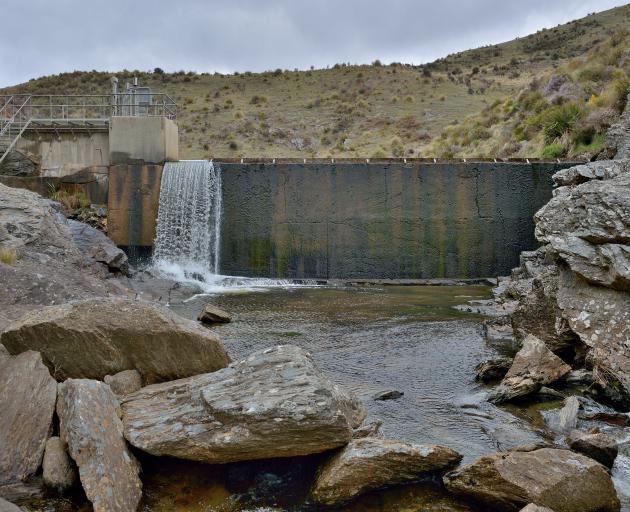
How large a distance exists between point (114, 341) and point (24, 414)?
3.28 feet

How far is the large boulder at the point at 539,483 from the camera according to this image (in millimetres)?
4000

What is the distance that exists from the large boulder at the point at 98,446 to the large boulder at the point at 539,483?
2.25 metres

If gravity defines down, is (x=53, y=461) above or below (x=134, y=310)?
below

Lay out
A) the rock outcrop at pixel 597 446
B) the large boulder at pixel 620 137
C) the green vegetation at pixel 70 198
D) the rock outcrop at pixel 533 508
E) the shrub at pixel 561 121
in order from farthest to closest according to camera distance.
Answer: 1. the shrub at pixel 561 121
2. the green vegetation at pixel 70 198
3. the large boulder at pixel 620 137
4. the rock outcrop at pixel 597 446
5. the rock outcrop at pixel 533 508

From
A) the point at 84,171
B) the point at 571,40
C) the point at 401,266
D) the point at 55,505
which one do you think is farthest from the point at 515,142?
the point at 571,40

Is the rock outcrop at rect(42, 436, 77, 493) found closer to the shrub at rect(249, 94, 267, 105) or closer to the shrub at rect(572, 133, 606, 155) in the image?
the shrub at rect(572, 133, 606, 155)

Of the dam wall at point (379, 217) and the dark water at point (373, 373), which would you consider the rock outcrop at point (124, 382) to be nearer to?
the dark water at point (373, 373)

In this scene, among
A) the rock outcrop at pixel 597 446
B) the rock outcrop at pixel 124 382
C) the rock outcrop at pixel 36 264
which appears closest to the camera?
the rock outcrop at pixel 597 446

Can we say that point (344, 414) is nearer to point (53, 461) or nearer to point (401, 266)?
point (53, 461)

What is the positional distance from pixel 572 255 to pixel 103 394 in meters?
5.37

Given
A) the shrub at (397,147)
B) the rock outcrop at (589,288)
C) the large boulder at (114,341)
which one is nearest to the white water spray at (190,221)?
the rock outcrop at (589,288)

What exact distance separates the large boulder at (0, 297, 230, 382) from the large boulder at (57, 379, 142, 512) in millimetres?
656

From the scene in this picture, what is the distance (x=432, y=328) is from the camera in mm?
9914

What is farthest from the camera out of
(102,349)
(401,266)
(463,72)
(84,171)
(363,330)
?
(463,72)
